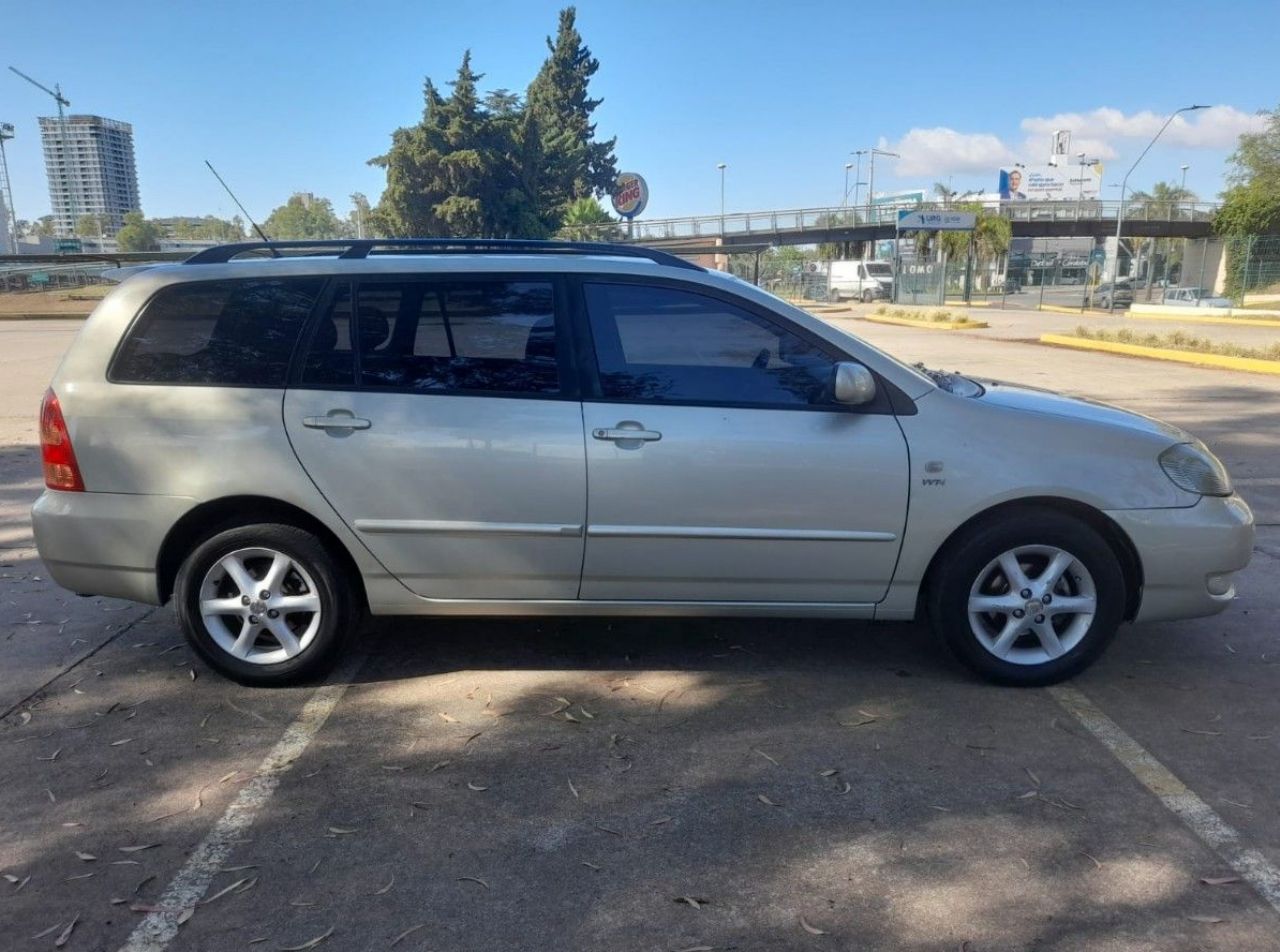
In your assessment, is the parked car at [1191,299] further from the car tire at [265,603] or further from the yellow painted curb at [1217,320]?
the car tire at [265,603]

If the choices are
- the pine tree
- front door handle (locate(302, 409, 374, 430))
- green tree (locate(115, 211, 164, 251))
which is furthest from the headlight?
green tree (locate(115, 211, 164, 251))

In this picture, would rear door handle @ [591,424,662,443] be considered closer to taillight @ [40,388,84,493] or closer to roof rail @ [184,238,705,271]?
roof rail @ [184,238,705,271]

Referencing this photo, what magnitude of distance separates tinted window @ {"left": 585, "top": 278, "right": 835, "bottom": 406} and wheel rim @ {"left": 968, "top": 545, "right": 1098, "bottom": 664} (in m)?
1.03

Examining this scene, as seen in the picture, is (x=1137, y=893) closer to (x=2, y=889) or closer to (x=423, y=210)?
(x=2, y=889)

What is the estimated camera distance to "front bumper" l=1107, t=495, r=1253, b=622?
12.5ft

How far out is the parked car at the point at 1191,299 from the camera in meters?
35.6

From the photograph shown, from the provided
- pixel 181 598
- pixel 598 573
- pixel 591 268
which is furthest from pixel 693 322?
pixel 181 598

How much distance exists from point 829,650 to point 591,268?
203cm

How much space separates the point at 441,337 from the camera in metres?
3.91

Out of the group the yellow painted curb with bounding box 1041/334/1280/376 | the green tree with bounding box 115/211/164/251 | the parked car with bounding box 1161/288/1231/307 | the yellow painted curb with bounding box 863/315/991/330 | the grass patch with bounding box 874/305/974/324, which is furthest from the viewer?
the green tree with bounding box 115/211/164/251

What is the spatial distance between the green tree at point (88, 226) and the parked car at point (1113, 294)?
403ft

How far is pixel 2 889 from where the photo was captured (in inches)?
Result: 107

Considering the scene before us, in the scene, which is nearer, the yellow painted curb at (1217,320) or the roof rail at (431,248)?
the roof rail at (431,248)

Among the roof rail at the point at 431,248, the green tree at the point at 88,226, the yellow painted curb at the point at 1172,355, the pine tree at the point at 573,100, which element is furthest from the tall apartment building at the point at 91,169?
the roof rail at the point at 431,248
